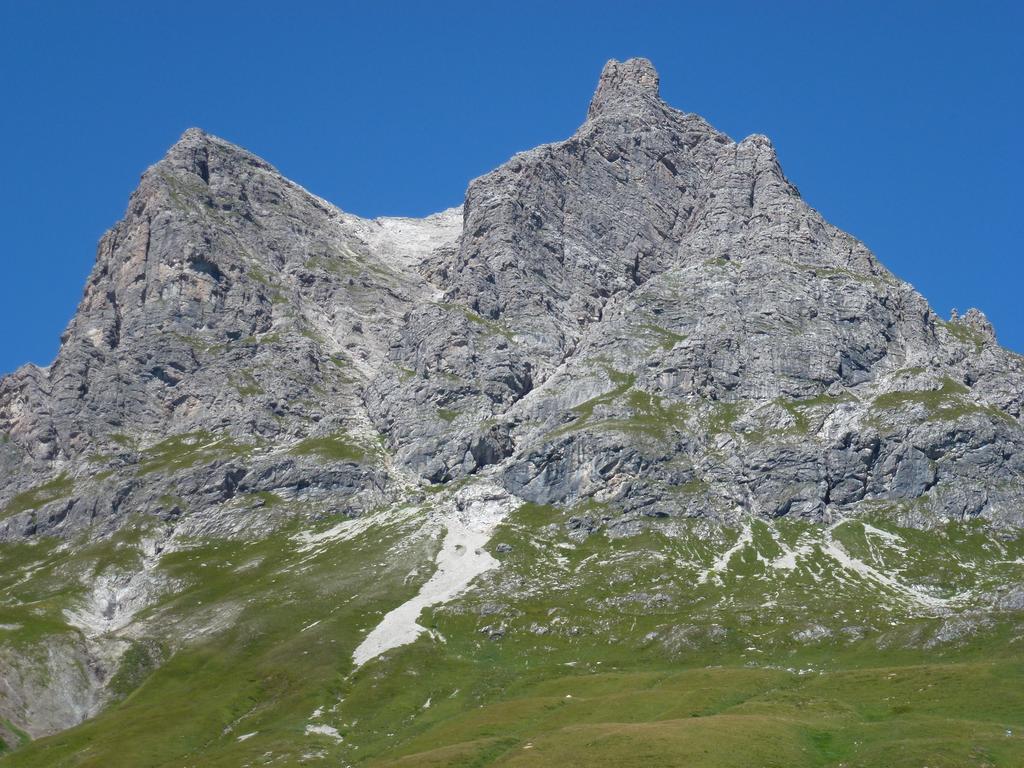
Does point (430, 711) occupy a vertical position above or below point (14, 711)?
below

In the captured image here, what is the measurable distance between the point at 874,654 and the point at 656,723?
2805 inches

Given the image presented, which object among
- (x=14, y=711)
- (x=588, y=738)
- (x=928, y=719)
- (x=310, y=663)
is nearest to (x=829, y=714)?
(x=928, y=719)

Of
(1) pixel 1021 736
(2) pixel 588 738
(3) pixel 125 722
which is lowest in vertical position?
(1) pixel 1021 736

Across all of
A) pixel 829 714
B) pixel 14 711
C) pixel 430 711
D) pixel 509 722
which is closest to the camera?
pixel 829 714

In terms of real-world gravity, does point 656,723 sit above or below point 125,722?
below

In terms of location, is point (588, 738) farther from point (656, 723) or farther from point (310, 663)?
point (310, 663)

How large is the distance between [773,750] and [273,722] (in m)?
97.5

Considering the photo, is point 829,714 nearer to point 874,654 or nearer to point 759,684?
point 759,684

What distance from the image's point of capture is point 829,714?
11375 centimetres

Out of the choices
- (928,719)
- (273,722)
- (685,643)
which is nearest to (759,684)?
(928,719)

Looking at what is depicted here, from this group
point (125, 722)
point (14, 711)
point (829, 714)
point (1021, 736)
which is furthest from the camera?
point (14, 711)

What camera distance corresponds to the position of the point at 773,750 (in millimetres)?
98000

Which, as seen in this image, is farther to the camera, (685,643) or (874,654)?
(685,643)

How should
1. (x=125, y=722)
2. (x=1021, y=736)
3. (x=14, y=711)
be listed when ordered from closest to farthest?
(x=1021, y=736), (x=125, y=722), (x=14, y=711)
